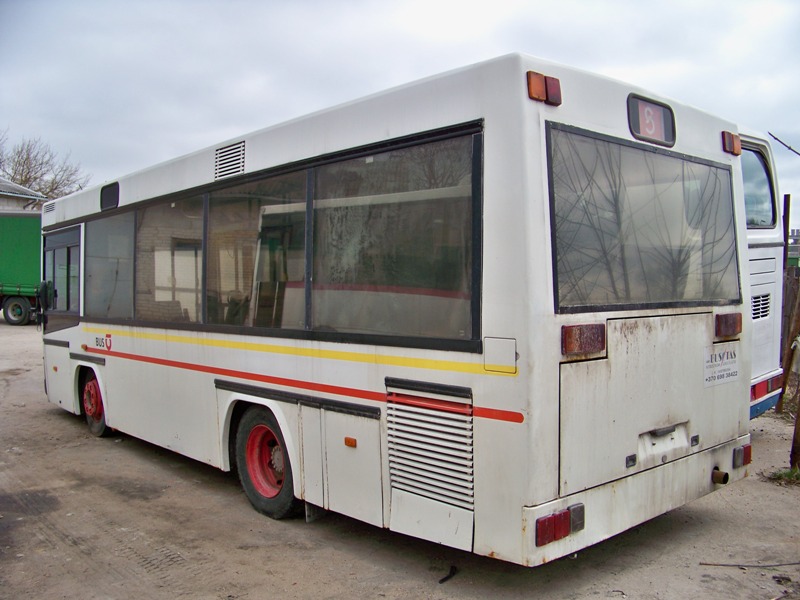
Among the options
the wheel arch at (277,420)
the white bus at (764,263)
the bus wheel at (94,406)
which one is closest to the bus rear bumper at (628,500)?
the wheel arch at (277,420)

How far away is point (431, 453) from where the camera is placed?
3840 millimetres

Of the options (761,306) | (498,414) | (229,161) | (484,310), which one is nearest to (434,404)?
(498,414)

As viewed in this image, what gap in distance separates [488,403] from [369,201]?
5.03 feet

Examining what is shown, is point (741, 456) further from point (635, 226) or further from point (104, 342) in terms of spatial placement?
point (104, 342)

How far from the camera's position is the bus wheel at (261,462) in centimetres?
531

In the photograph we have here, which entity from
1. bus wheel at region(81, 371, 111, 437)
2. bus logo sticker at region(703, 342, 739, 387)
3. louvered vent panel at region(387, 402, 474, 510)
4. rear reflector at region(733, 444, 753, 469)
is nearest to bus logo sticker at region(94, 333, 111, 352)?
bus wheel at region(81, 371, 111, 437)

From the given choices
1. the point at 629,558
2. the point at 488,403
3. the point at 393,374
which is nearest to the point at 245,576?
the point at 393,374

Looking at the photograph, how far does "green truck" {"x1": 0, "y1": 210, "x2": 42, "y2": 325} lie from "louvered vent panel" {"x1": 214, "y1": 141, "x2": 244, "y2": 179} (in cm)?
2185

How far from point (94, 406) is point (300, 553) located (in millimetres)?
4690

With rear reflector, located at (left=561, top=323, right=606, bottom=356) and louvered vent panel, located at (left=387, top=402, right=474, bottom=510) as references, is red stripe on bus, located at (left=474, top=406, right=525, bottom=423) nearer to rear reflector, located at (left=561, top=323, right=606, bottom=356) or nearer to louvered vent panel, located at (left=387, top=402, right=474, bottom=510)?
louvered vent panel, located at (left=387, top=402, right=474, bottom=510)

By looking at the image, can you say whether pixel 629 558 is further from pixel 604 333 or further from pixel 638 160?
pixel 638 160

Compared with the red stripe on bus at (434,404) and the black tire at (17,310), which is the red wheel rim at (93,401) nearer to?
the red stripe on bus at (434,404)

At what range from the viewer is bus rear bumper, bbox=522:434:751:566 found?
11.3 ft

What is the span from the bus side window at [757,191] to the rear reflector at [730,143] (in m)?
2.72
